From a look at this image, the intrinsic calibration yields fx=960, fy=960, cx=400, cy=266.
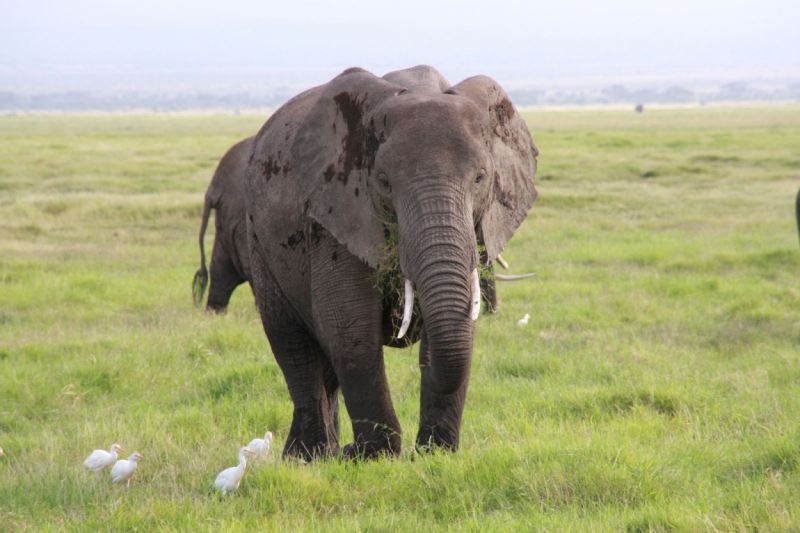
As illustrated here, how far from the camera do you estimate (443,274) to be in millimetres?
4031

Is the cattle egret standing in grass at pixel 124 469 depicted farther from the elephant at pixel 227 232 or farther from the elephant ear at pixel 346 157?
the elephant at pixel 227 232

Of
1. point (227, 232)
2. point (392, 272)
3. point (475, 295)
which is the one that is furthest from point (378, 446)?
point (227, 232)

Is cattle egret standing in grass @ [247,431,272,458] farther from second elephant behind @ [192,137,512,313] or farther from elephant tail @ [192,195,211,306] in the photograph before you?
elephant tail @ [192,195,211,306]

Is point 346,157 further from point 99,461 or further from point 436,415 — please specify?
point 99,461

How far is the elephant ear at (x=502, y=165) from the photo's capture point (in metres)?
4.73

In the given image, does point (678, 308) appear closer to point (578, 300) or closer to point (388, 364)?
point (578, 300)

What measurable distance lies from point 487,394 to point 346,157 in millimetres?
2792

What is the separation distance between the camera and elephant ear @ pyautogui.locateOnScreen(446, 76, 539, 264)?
15.5 feet

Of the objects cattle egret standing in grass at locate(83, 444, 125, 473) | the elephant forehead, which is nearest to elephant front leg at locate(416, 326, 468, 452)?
the elephant forehead

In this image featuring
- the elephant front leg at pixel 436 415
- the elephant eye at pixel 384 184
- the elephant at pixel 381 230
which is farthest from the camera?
the elephant front leg at pixel 436 415

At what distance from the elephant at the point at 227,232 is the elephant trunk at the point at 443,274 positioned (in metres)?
5.91

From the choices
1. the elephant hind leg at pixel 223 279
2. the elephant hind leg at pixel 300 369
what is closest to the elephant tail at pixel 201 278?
the elephant hind leg at pixel 223 279

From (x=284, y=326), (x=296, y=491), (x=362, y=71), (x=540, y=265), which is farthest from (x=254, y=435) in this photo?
(x=540, y=265)

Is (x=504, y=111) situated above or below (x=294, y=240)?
above
